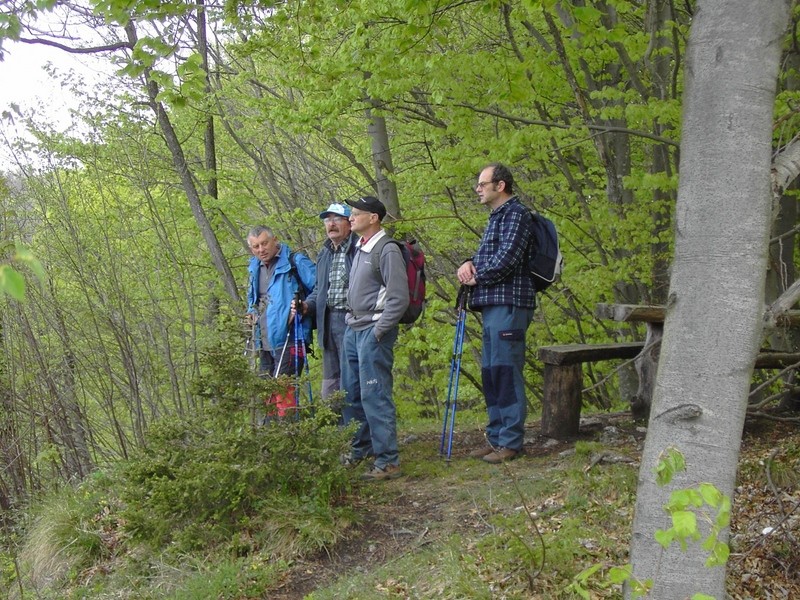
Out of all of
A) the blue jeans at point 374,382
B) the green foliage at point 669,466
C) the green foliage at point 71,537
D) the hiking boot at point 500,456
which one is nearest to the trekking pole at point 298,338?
the blue jeans at point 374,382

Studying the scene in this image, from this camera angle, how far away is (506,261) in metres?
5.73

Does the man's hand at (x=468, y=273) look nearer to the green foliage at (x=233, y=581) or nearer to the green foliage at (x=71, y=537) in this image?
the green foliage at (x=233, y=581)

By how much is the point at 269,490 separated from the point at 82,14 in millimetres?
5324

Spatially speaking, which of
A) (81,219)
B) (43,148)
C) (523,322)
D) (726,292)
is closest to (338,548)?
(523,322)

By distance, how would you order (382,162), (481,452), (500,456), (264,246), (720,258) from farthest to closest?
1. (382,162)
2. (264,246)
3. (481,452)
4. (500,456)
5. (720,258)

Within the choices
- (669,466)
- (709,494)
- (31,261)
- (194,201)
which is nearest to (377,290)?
(194,201)

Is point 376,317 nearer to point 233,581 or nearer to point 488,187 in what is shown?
point 488,187

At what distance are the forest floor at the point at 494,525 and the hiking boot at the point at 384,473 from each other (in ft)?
0.29

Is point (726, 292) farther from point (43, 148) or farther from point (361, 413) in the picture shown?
point (43, 148)

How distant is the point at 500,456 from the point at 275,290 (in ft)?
7.38

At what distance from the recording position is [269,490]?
5.18 meters

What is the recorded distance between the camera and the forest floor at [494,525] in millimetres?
4062

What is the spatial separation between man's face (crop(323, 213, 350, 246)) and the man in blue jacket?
0.52 meters

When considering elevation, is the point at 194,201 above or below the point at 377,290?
above
